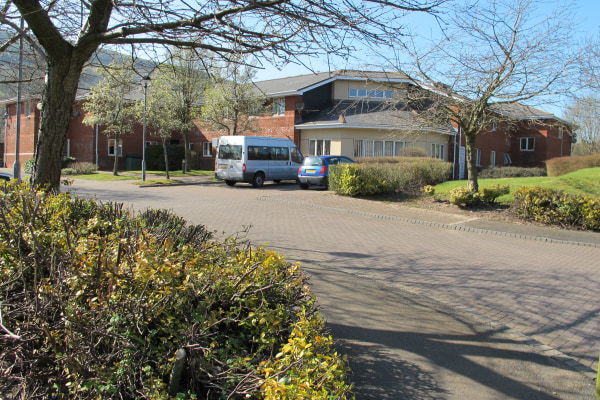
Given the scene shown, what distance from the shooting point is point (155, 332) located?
272 centimetres

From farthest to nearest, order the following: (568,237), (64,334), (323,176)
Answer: (323,176) → (568,237) → (64,334)

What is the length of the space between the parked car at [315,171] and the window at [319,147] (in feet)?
30.3

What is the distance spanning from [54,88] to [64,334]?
16.6 ft

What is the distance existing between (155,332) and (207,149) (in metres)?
35.9

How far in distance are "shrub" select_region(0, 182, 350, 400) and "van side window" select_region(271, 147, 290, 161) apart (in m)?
20.1

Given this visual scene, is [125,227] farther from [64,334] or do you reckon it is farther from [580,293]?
[580,293]

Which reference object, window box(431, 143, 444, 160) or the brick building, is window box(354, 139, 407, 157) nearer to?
the brick building

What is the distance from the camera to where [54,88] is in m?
6.75

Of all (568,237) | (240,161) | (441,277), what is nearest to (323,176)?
(240,161)

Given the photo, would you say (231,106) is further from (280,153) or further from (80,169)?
(80,169)

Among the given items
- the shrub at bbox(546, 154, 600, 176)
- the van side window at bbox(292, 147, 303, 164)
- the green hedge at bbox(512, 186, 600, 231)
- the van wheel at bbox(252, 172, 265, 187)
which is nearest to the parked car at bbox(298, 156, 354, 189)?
the van wheel at bbox(252, 172, 265, 187)

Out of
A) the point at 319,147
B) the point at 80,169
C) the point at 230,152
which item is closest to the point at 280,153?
the point at 230,152

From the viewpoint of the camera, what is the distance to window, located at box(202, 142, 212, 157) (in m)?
37.4

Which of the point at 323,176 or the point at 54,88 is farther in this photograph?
the point at 323,176
